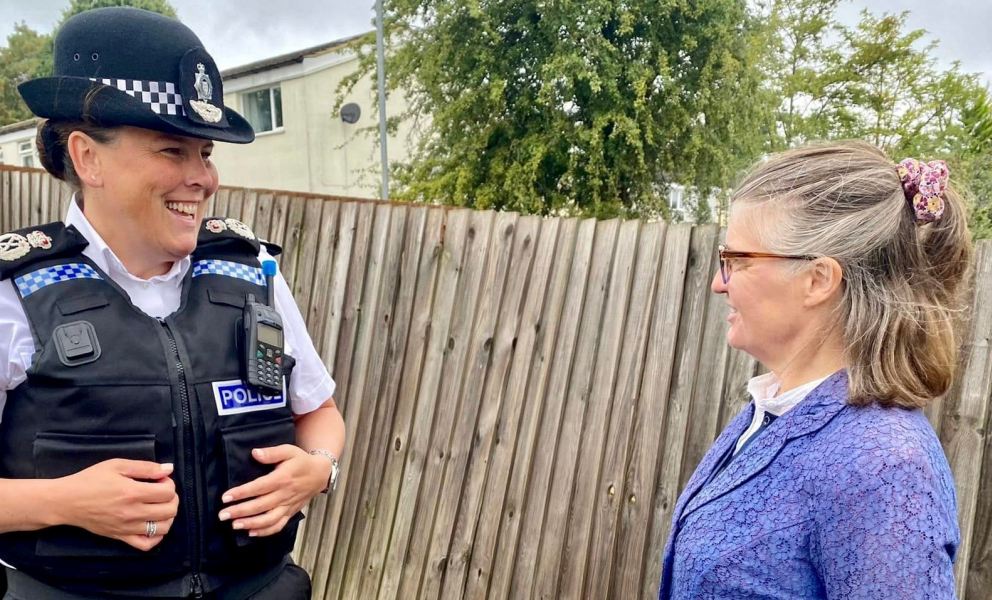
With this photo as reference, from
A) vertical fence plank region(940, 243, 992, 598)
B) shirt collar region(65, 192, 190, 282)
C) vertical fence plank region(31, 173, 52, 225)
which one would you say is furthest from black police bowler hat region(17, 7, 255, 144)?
vertical fence plank region(31, 173, 52, 225)

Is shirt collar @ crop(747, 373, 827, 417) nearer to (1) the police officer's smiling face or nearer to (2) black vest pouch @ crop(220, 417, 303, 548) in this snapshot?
(2) black vest pouch @ crop(220, 417, 303, 548)

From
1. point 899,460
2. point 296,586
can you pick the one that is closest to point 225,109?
point 296,586

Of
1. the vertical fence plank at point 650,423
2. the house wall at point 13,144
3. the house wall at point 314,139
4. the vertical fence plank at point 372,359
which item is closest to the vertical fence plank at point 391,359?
the vertical fence plank at point 372,359

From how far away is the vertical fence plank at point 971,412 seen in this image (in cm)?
212

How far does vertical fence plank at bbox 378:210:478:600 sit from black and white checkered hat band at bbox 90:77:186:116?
1607 millimetres

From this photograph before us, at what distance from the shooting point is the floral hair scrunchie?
4.33ft

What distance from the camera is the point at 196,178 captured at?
1.77m

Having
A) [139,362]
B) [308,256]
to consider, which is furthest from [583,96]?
[139,362]

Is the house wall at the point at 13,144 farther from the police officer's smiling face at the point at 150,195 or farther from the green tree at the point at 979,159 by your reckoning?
the police officer's smiling face at the point at 150,195

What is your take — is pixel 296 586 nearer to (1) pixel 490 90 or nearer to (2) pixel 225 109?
(2) pixel 225 109

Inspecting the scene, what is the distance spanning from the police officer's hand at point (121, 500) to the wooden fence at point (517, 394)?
169 centimetres

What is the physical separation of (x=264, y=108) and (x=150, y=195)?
2049cm

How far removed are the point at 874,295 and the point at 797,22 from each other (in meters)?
16.5

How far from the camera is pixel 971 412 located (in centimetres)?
215
